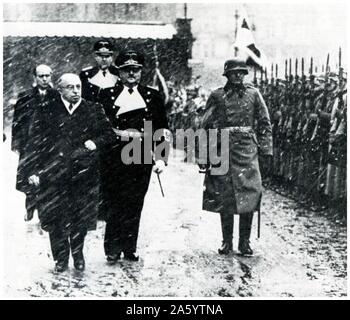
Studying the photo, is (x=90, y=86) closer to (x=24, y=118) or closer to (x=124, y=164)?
(x=24, y=118)

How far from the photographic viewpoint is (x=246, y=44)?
8711 mm

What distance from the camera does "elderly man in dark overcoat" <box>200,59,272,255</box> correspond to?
627 cm

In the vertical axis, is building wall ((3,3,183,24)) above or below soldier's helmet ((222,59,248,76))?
above

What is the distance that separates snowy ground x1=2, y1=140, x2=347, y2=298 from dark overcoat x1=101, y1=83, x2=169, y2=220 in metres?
0.60

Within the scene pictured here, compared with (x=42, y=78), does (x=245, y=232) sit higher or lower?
lower

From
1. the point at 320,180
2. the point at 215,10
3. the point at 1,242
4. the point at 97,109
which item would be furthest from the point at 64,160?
the point at 215,10

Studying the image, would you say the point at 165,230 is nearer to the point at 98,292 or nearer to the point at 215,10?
the point at 98,292

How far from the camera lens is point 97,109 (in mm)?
5789

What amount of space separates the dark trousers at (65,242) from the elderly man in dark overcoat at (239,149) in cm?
139

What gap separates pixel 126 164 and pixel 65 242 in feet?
3.00

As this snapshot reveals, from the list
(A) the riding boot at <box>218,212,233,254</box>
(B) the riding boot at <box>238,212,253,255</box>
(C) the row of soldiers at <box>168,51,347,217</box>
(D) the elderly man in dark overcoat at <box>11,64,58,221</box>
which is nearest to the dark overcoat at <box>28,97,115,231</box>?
(D) the elderly man in dark overcoat at <box>11,64,58,221</box>

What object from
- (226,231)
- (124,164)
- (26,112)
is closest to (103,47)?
(26,112)

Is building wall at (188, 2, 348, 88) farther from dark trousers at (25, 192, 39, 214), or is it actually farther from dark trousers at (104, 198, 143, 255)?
dark trousers at (25, 192, 39, 214)

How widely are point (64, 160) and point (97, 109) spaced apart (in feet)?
1.82
